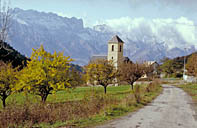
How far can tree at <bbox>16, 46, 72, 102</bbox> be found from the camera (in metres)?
20.1

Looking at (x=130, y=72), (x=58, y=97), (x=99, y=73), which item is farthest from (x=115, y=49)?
(x=58, y=97)

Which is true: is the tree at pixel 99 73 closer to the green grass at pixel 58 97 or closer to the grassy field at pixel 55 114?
the green grass at pixel 58 97

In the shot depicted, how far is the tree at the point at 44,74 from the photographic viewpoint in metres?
20.1

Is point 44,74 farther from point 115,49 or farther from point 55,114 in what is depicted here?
point 115,49

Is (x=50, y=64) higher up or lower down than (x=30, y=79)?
higher up

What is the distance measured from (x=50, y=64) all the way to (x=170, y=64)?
86.1m

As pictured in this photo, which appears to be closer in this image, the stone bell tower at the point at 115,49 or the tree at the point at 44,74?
the tree at the point at 44,74

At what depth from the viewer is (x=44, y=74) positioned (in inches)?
789

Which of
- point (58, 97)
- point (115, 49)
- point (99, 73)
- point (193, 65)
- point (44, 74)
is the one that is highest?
point (115, 49)

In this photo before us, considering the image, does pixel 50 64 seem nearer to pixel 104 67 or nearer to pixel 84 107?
pixel 84 107

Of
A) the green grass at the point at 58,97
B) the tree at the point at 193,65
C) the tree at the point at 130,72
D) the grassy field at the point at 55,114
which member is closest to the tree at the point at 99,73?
the green grass at the point at 58,97

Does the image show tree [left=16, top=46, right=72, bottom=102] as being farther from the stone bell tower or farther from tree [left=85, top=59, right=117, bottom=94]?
the stone bell tower

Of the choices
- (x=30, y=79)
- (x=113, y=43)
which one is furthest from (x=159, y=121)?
(x=113, y=43)

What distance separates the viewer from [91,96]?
16.5 meters
